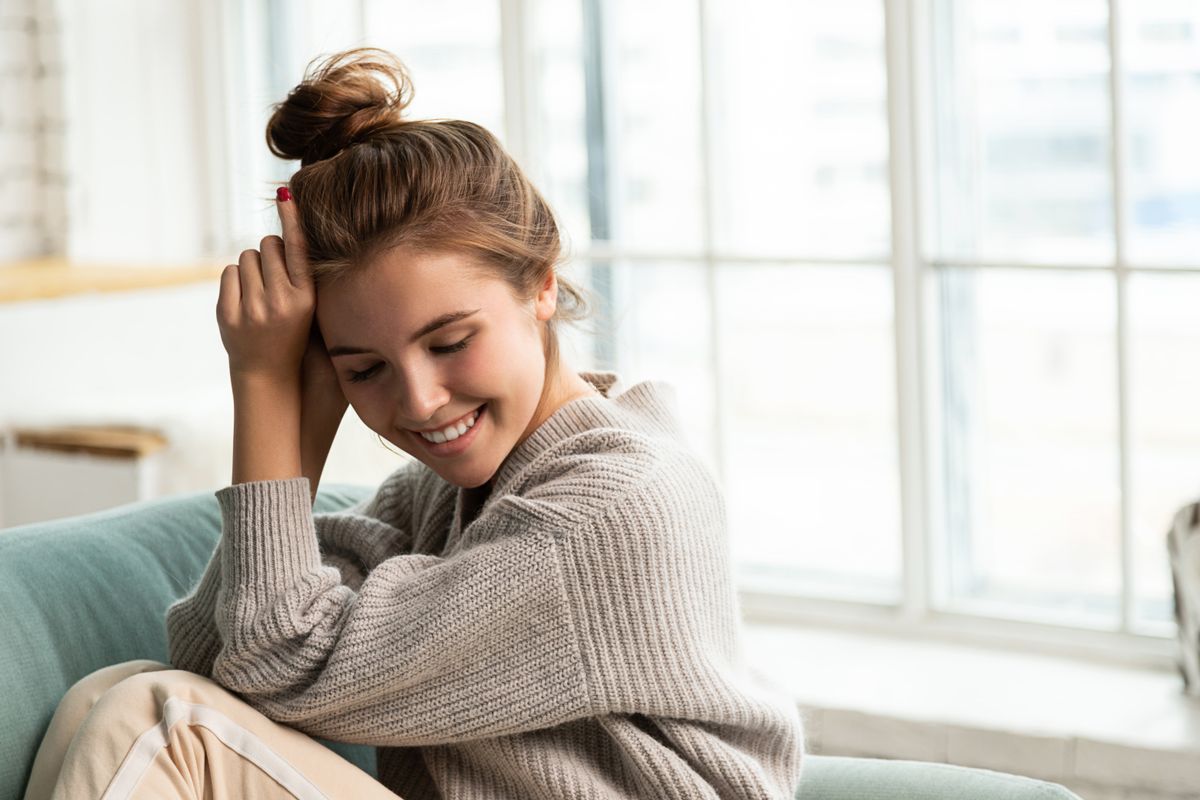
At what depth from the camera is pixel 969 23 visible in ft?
8.59

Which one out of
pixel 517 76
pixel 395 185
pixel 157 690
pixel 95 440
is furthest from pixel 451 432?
pixel 95 440

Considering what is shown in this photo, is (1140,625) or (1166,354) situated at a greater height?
(1166,354)

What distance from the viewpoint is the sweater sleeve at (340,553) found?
1486 mm

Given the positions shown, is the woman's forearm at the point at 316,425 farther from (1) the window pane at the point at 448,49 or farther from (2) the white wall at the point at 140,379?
(1) the window pane at the point at 448,49

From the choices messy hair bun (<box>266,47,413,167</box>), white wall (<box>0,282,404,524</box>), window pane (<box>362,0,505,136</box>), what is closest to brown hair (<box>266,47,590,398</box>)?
messy hair bun (<box>266,47,413,167</box>)

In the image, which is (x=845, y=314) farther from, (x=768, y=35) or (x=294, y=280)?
(x=294, y=280)

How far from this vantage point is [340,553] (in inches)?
63.1

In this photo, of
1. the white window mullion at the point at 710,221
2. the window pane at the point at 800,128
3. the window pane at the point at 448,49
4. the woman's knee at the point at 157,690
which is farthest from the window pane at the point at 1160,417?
the woman's knee at the point at 157,690

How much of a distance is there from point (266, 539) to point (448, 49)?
2128 millimetres

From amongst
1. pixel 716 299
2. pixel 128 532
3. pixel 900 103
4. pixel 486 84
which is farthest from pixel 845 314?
pixel 128 532

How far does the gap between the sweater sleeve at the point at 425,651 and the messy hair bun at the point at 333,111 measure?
41cm

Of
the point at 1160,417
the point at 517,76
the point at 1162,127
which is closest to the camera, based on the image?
the point at 1162,127

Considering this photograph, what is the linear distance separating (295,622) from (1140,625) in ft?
5.57

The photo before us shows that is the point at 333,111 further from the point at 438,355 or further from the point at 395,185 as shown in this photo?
the point at 438,355
